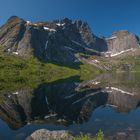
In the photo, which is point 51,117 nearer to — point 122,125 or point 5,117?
point 5,117

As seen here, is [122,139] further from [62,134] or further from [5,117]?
[5,117]

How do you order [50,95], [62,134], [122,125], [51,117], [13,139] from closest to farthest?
[62,134] → [13,139] → [122,125] → [51,117] → [50,95]

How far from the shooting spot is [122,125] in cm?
6650

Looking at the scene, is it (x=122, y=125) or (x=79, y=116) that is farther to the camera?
(x=79, y=116)

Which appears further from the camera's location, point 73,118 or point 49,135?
point 73,118

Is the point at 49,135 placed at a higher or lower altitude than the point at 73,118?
lower

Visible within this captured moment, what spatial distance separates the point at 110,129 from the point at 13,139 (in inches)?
756

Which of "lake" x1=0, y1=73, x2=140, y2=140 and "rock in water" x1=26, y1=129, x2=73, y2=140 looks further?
"lake" x1=0, y1=73, x2=140, y2=140

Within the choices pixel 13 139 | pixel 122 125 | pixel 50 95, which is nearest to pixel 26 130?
pixel 13 139

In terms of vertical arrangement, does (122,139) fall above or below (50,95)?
below

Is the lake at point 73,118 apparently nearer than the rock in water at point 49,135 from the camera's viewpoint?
No

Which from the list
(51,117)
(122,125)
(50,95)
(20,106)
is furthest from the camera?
(50,95)

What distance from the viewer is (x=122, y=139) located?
52312 millimetres

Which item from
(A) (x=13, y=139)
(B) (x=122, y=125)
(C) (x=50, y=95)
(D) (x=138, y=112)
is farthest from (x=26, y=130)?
(C) (x=50, y=95)
